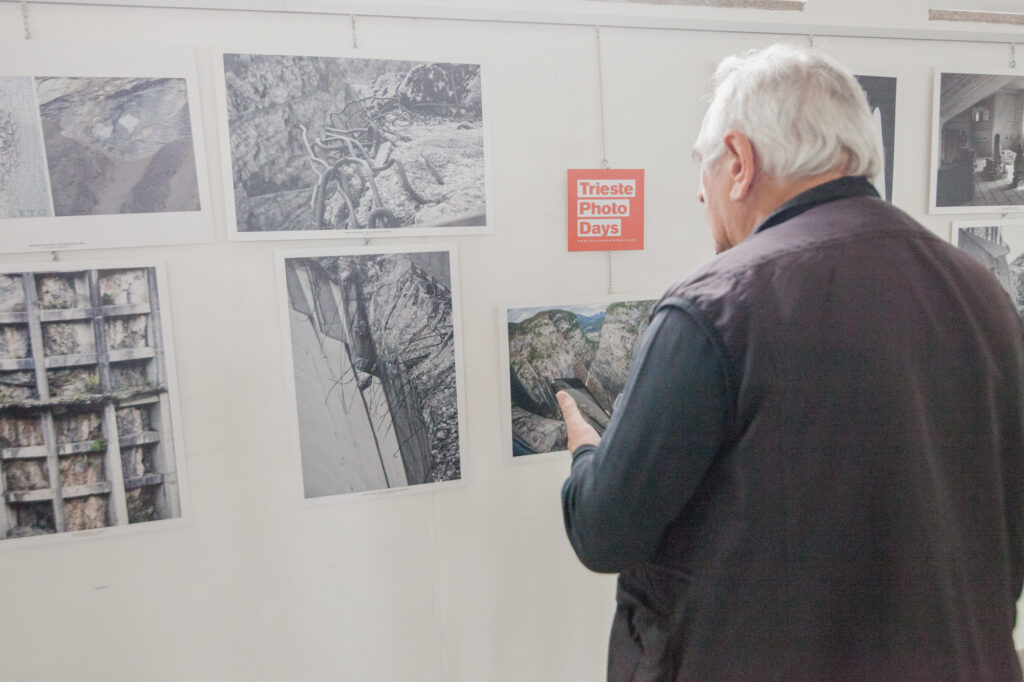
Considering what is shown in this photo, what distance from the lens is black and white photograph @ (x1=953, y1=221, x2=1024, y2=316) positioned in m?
1.65

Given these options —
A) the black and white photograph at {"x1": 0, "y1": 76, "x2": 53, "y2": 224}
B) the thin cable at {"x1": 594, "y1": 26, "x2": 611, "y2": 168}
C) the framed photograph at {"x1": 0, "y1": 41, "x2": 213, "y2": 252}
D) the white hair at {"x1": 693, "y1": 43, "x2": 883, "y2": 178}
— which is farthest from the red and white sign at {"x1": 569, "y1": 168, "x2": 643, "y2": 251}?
the black and white photograph at {"x1": 0, "y1": 76, "x2": 53, "y2": 224}

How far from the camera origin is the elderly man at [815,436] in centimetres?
69

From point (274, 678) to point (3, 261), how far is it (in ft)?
3.24

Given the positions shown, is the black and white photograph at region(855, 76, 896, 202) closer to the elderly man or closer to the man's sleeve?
the elderly man

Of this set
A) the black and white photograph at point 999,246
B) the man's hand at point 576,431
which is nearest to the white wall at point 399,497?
the black and white photograph at point 999,246

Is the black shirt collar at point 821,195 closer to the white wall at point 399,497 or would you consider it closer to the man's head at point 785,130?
the man's head at point 785,130

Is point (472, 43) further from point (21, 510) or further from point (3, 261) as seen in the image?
point (21, 510)

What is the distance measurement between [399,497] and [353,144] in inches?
29.7

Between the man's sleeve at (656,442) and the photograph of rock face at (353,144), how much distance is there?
2.35ft

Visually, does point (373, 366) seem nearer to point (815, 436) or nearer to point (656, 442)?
point (656, 442)

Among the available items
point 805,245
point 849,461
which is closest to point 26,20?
point 805,245

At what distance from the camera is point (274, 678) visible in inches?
52.6

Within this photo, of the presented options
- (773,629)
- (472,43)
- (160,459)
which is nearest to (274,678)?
(160,459)

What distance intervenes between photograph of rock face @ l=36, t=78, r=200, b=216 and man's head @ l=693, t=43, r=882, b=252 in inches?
38.6
